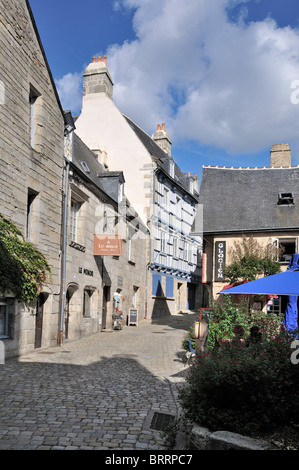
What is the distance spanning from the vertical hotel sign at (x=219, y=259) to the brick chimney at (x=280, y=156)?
21.0 feet

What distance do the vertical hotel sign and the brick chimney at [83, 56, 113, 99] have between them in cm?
1283

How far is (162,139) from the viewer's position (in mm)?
34750

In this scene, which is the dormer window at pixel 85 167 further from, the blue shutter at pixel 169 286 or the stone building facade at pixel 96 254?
the blue shutter at pixel 169 286

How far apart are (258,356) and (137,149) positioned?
2209 centimetres

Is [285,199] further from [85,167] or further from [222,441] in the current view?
[222,441]

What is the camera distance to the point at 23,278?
11039 mm

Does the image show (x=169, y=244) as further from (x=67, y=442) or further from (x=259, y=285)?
(x=67, y=442)

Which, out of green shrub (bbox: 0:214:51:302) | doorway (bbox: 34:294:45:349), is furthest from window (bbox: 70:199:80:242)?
green shrub (bbox: 0:214:51:302)

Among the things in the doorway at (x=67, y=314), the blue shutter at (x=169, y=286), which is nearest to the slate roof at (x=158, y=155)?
the blue shutter at (x=169, y=286)

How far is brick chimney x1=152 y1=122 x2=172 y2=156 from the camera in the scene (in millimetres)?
34741

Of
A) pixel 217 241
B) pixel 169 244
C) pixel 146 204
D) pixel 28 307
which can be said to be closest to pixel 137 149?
pixel 146 204

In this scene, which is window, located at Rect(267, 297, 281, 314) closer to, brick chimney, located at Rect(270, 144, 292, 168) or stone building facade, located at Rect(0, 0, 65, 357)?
brick chimney, located at Rect(270, 144, 292, 168)

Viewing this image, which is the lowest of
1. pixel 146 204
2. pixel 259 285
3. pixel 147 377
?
pixel 147 377

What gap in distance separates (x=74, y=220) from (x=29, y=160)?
4.38 meters
